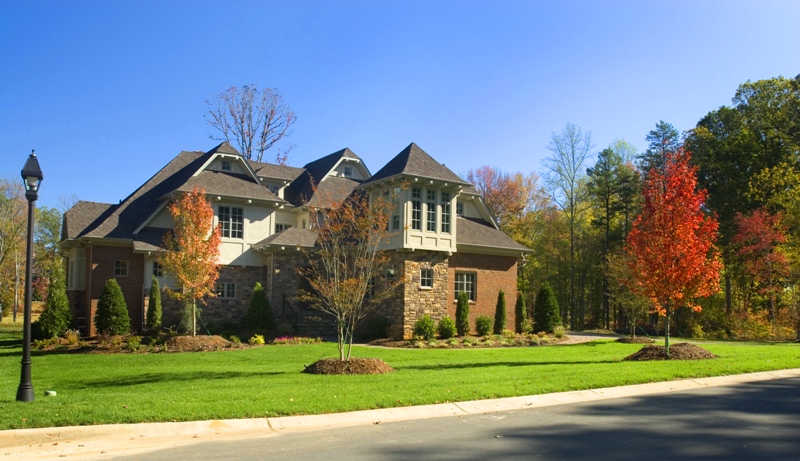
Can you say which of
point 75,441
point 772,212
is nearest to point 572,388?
point 75,441

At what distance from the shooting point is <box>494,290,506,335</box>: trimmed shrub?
90.2 feet

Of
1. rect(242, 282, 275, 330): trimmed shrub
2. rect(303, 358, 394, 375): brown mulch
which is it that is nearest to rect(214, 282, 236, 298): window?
rect(242, 282, 275, 330): trimmed shrub

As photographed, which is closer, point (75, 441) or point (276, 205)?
point (75, 441)

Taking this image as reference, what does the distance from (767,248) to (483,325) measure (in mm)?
16433

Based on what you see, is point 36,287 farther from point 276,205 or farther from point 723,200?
point 723,200

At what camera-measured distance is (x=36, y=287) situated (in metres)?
55.5

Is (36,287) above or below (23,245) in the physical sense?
below

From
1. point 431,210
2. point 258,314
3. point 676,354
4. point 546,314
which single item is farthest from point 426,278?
point 676,354

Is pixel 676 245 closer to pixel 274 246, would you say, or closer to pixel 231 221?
pixel 274 246

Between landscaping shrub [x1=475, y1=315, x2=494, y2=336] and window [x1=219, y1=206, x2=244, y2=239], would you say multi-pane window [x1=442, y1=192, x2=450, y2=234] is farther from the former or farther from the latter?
window [x1=219, y1=206, x2=244, y2=239]

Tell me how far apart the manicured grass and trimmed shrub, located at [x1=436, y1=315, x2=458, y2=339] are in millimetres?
4466

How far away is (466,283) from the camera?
27875 mm

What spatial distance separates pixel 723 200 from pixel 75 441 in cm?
3942

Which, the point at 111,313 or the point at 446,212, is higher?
the point at 446,212
